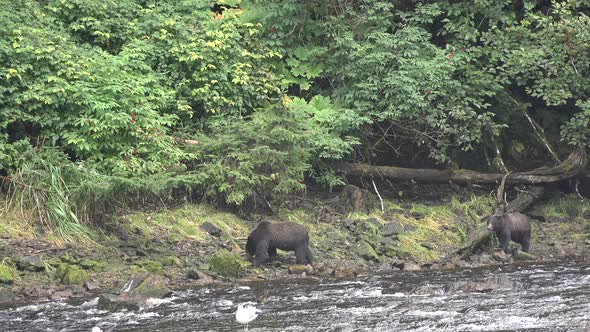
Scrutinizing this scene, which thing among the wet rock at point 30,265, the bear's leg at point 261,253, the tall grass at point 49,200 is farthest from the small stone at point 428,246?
the wet rock at point 30,265

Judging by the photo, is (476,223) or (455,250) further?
(476,223)

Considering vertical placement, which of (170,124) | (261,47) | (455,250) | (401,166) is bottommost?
(455,250)

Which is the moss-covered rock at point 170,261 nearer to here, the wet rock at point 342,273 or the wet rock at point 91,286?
the wet rock at point 91,286

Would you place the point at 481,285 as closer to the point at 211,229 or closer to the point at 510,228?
the point at 510,228

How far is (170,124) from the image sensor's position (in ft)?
51.0

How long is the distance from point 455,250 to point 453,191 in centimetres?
281

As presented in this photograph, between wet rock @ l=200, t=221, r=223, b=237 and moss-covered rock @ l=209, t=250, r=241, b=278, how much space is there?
68.5 inches

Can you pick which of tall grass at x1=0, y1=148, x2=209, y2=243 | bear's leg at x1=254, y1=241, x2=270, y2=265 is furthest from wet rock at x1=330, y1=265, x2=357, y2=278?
tall grass at x1=0, y1=148, x2=209, y2=243

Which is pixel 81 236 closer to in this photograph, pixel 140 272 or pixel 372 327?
pixel 140 272

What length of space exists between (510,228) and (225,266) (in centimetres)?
578

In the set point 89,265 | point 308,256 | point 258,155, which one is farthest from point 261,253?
point 89,265

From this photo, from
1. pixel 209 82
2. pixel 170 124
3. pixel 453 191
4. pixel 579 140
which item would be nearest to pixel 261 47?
pixel 209 82

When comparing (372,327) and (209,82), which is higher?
(209,82)

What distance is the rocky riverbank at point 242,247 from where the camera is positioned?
1202 centimetres
